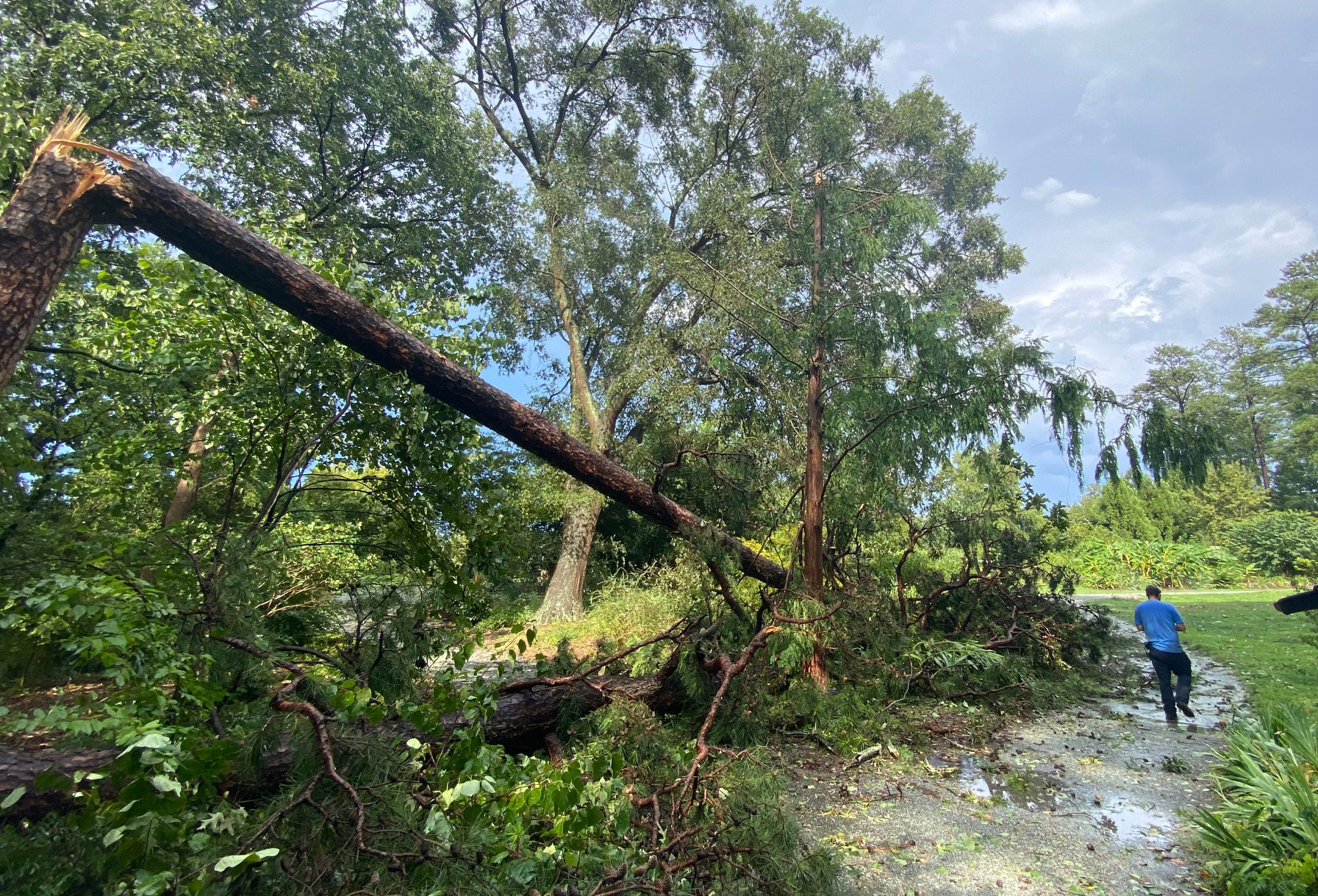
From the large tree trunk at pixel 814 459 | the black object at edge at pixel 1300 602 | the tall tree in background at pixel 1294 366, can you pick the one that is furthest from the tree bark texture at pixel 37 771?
the tall tree in background at pixel 1294 366

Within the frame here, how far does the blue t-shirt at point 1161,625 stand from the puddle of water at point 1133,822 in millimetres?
2765

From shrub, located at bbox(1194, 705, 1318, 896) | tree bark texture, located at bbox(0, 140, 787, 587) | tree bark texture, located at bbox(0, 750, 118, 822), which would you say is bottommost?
shrub, located at bbox(1194, 705, 1318, 896)

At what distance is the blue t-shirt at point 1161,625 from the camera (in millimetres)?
5820

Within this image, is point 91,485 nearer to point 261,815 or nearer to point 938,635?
point 261,815

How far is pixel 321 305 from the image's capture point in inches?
137

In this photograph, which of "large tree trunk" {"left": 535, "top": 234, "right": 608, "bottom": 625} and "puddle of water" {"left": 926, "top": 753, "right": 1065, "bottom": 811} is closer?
"puddle of water" {"left": 926, "top": 753, "right": 1065, "bottom": 811}

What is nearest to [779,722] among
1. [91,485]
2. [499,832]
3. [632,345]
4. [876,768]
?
[876,768]

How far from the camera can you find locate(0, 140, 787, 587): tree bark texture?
3027mm

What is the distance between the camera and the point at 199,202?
3219 mm

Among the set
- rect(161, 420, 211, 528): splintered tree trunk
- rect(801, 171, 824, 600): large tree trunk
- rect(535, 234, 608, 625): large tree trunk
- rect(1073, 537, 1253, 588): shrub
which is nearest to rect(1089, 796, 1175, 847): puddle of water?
rect(801, 171, 824, 600): large tree trunk

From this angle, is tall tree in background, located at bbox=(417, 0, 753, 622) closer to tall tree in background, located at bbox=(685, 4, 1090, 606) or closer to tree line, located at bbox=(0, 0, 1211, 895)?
tree line, located at bbox=(0, 0, 1211, 895)

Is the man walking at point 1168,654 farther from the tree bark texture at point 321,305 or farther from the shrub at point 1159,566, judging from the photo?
the shrub at point 1159,566

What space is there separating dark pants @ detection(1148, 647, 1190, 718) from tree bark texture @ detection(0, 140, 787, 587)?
186 inches

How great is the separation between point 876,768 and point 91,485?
21.1 feet
